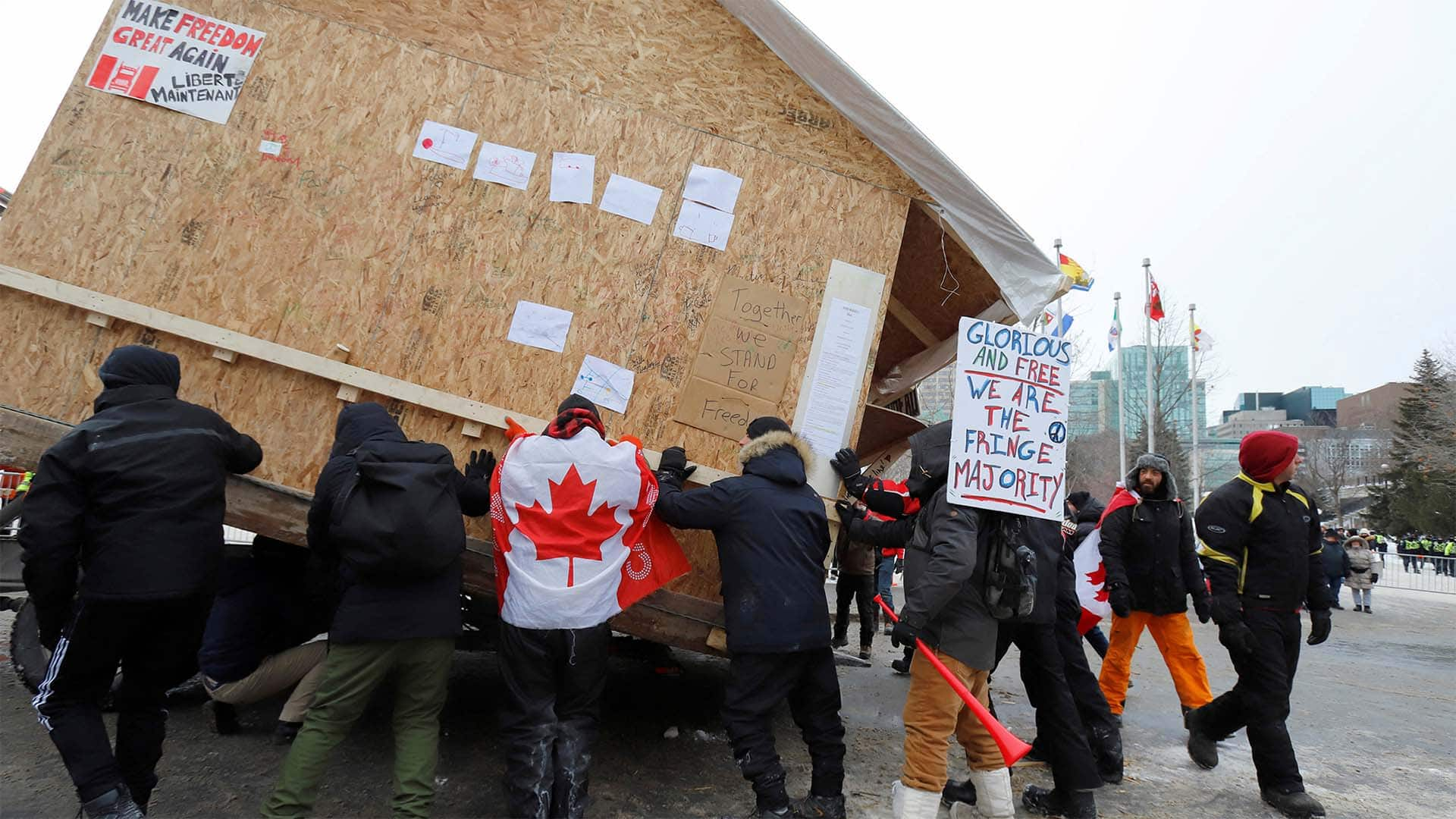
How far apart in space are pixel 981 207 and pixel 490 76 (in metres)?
3.43

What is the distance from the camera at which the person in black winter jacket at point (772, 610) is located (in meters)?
4.14

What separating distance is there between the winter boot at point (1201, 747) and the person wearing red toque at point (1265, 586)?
0.55 feet

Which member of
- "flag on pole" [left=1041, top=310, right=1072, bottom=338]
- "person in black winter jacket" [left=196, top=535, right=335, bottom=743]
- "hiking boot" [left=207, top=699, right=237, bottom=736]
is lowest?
"hiking boot" [left=207, top=699, right=237, bottom=736]

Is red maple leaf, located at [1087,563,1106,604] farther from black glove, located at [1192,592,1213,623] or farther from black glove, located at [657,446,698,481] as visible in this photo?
black glove, located at [657,446,698,481]

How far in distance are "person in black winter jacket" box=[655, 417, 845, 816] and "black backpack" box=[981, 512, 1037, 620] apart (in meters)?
0.92

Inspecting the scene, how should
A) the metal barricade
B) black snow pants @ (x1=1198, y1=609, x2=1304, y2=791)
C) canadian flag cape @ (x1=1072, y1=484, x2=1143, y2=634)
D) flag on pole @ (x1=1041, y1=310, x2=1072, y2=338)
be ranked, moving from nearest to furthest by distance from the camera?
1. black snow pants @ (x1=1198, y1=609, x2=1304, y2=791)
2. canadian flag cape @ (x1=1072, y1=484, x2=1143, y2=634)
3. flag on pole @ (x1=1041, y1=310, x2=1072, y2=338)
4. the metal barricade

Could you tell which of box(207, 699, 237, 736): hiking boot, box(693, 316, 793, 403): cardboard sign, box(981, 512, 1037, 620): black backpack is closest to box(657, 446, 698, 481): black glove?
box(693, 316, 793, 403): cardboard sign

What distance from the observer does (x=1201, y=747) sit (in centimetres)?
542

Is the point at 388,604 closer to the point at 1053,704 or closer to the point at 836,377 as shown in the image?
the point at 836,377

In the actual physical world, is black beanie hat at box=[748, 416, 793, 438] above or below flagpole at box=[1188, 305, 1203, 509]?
below

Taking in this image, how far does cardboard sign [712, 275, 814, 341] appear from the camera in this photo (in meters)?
4.99

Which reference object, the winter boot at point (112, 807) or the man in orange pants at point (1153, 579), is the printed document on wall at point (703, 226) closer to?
the man in orange pants at point (1153, 579)

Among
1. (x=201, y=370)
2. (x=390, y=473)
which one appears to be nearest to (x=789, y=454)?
(x=390, y=473)

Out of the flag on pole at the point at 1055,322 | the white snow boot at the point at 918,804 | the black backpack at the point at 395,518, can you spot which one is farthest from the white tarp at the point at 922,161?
the flag on pole at the point at 1055,322
